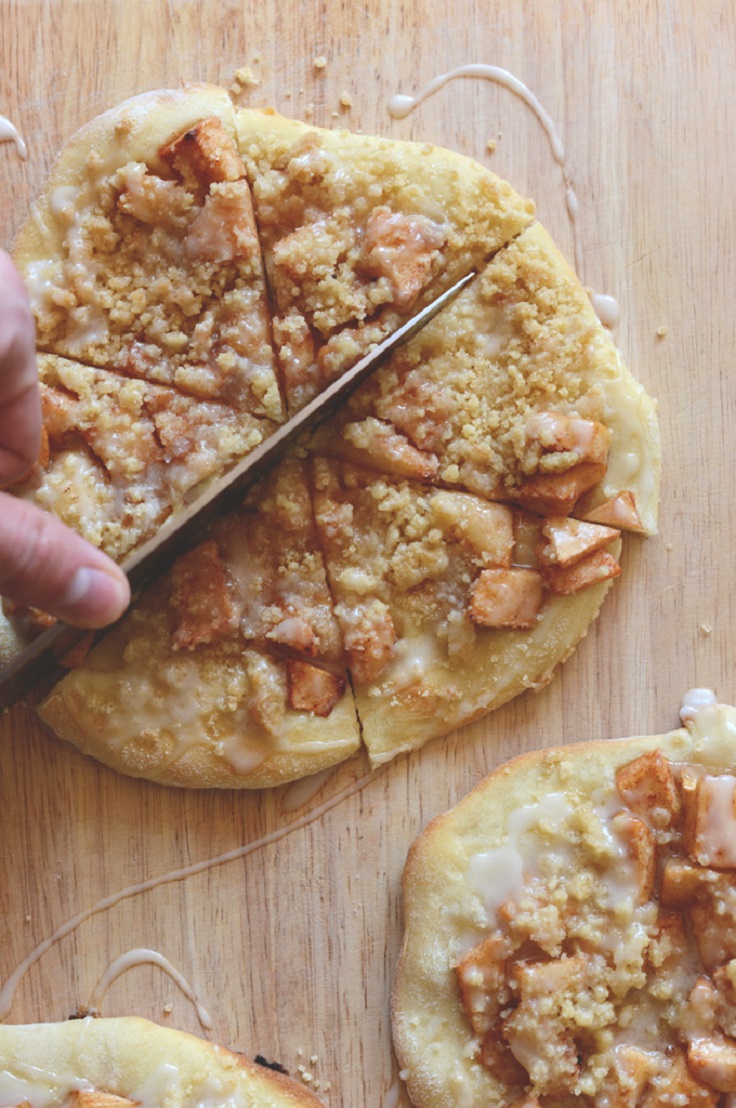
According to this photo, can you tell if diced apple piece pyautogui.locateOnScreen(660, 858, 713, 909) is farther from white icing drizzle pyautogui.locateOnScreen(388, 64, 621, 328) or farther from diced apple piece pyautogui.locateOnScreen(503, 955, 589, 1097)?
white icing drizzle pyautogui.locateOnScreen(388, 64, 621, 328)

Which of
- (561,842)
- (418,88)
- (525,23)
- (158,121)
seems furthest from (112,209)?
(561,842)

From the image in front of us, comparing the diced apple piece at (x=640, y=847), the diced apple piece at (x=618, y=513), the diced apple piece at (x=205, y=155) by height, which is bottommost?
the diced apple piece at (x=640, y=847)

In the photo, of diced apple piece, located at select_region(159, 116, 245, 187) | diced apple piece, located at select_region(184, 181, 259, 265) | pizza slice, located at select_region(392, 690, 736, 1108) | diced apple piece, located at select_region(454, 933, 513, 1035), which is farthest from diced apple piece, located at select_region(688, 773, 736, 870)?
diced apple piece, located at select_region(159, 116, 245, 187)

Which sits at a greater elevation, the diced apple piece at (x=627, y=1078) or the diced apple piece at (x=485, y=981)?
the diced apple piece at (x=485, y=981)

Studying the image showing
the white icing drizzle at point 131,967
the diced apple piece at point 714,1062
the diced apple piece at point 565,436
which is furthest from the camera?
the white icing drizzle at point 131,967

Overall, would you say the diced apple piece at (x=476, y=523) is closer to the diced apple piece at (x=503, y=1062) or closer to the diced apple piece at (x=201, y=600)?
the diced apple piece at (x=201, y=600)

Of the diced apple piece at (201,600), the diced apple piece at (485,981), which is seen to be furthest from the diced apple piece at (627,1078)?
the diced apple piece at (201,600)
